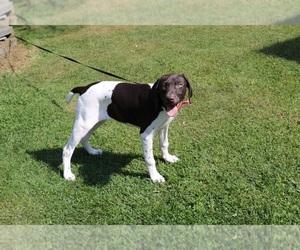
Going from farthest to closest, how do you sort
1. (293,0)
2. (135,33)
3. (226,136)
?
(135,33) < (226,136) < (293,0)

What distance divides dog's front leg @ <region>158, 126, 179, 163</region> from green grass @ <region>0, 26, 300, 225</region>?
0.31ft

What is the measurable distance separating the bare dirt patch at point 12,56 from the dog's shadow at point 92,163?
Answer: 3.28 m

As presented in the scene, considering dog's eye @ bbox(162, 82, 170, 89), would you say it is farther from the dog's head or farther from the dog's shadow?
the dog's shadow

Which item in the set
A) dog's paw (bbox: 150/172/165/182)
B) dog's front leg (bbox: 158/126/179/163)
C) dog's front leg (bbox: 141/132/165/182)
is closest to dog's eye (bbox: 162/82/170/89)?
dog's front leg (bbox: 141/132/165/182)

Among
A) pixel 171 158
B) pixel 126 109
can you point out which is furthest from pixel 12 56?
pixel 126 109

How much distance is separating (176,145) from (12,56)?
14.5 feet

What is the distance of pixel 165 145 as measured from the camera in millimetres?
4035

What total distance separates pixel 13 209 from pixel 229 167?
6.81 ft

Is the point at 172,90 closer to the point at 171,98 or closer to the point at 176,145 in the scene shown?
the point at 171,98

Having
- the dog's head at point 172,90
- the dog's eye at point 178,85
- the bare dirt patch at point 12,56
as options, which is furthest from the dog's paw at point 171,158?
the bare dirt patch at point 12,56

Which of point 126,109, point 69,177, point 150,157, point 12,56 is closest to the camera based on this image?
point 126,109

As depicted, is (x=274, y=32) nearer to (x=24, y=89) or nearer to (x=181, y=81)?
(x=24, y=89)

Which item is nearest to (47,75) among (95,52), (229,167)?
(95,52)

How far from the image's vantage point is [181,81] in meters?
3.12
